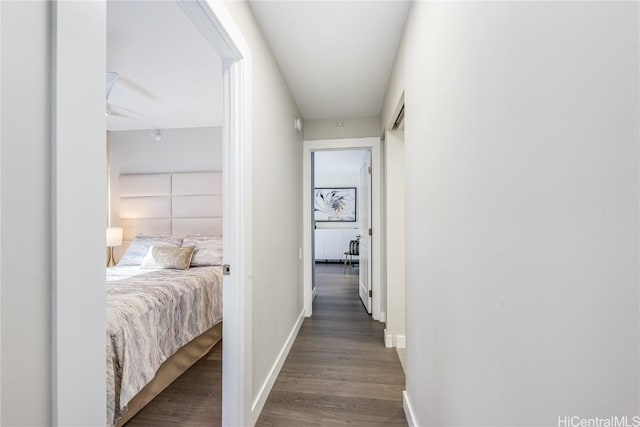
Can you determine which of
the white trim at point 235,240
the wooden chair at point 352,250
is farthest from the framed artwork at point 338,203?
the white trim at point 235,240

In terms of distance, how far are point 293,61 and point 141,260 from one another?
2646 mm

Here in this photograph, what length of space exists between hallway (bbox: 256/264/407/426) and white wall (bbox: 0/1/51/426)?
4.93 feet

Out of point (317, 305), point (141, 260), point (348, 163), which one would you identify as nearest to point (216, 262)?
point (141, 260)

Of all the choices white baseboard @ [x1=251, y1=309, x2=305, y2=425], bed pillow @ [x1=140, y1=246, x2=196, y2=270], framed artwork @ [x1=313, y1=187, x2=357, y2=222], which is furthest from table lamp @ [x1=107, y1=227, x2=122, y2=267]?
framed artwork @ [x1=313, y1=187, x2=357, y2=222]

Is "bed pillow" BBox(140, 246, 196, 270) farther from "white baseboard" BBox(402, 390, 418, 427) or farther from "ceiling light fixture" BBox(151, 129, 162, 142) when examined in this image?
"white baseboard" BBox(402, 390, 418, 427)

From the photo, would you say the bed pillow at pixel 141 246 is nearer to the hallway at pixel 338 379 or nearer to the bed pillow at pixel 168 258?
the bed pillow at pixel 168 258

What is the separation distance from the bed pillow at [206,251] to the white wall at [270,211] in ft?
2.96

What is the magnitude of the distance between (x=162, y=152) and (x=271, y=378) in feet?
11.1

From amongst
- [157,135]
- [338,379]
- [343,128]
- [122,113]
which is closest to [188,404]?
[338,379]

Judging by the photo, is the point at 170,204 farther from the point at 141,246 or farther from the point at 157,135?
the point at 157,135

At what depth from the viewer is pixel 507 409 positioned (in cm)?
64

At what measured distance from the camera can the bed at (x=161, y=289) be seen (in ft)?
5.09

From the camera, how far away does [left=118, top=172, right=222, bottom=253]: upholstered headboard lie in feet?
12.3

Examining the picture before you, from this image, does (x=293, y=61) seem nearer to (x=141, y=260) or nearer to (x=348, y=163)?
(x=141, y=260)
